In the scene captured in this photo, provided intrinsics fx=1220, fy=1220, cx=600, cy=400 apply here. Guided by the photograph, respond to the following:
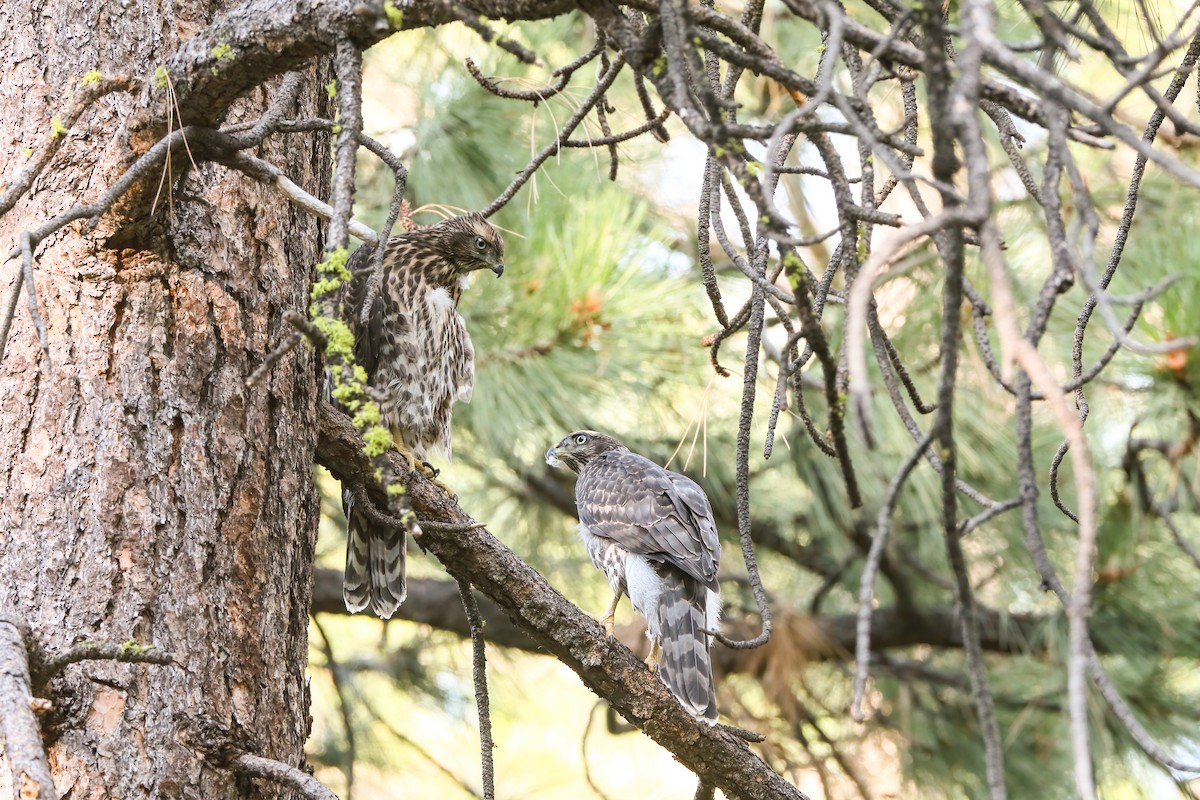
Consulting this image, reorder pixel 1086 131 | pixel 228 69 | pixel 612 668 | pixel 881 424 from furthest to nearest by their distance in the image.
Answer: pixel 881 424 → pixel 612 668 → pixel 228 69 → pixel 1086 131

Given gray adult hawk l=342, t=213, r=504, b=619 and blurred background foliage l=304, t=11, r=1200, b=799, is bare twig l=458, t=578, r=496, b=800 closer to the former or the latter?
gray adult hawk l=342, t=213, r=504, b=619

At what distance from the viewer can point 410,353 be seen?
378cm

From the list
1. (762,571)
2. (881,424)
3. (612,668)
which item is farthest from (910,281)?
(612,668)

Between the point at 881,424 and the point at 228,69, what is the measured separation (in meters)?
3.56

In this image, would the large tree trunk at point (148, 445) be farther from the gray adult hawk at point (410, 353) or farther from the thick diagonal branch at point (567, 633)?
the gray adult hawk at point (410, 353)

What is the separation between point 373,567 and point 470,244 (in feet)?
3.86

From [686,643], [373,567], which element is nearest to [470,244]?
[373,567]

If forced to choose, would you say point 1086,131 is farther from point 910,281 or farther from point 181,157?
point 910,281

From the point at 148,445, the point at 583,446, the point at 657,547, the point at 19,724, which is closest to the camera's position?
the point at 19,724

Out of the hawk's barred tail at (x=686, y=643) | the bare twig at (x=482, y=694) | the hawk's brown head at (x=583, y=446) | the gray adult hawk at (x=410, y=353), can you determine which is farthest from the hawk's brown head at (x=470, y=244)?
the bare twig at (x=482, y=694)

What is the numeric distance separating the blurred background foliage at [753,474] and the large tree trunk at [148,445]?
82.7 inches

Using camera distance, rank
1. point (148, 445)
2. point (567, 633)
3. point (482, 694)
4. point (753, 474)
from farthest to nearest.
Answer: point (753, 474) < point (567, 633) < point (482, 694) < point (148, 445)

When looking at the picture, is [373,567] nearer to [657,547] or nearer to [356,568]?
[356,568]

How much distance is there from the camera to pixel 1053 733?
5590 mm
